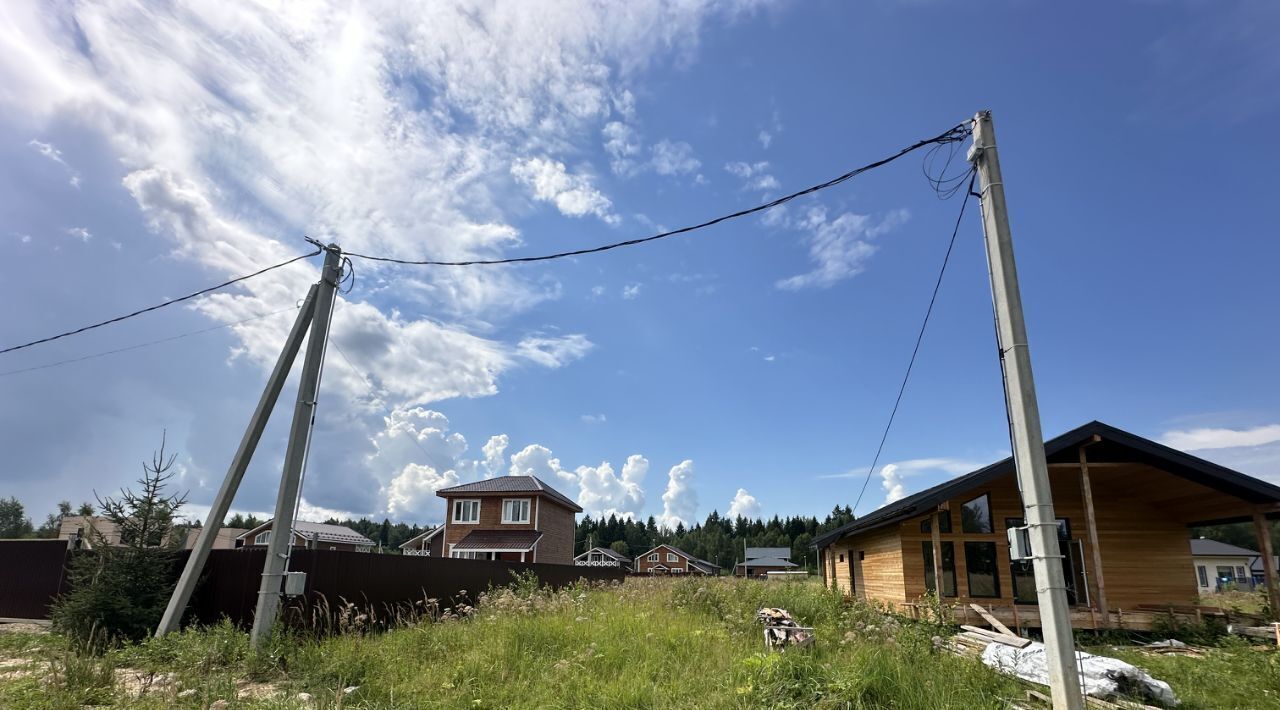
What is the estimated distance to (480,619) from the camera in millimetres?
10180

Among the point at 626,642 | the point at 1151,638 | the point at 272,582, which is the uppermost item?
A: the point at 272,582

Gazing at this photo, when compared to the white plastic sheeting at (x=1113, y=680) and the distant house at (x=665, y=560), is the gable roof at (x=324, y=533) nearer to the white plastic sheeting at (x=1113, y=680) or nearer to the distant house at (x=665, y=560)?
the distant house at (x=665, y=560)

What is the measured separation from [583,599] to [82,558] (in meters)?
8.43

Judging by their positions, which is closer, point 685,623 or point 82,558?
point 685,623

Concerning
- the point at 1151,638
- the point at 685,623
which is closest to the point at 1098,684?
the point at 685,623

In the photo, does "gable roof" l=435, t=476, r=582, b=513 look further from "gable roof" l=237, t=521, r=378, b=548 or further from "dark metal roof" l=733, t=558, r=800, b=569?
"dark metal roof" l=733, t=558, r=800, b=569

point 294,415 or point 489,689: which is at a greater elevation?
point 294,415

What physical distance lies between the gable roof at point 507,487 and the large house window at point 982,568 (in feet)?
79.9

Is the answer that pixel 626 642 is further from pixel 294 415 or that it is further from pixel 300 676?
pixel 294 415

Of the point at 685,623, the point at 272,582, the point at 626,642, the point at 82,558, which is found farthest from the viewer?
the point at 82,558

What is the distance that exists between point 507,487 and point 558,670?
31.3 meters

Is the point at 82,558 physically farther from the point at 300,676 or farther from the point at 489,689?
the point at 489,689

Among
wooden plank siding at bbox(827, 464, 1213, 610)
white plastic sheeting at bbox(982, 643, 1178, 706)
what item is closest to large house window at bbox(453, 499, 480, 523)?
wooden plank siding at bbox(827, 464, 1213, 610)

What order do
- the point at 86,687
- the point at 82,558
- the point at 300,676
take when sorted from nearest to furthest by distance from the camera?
the point at 86,687, the point at 300,676, the point at 82,558
